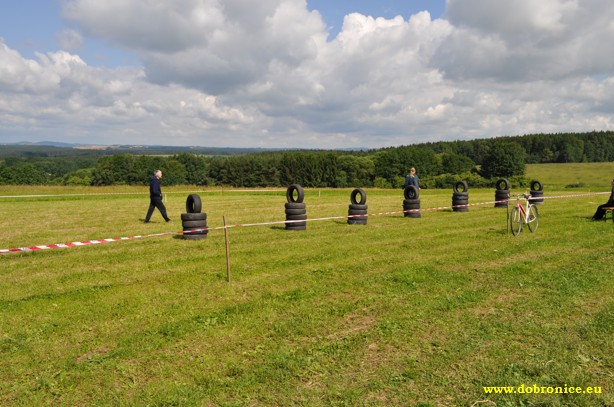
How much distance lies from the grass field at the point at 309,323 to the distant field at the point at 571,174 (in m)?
72.3

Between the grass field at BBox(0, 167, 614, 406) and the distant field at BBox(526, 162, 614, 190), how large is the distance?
7235 centimetres

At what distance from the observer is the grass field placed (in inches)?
176

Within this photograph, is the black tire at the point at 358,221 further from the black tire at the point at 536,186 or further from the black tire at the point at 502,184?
the black tire at the point at 536,186

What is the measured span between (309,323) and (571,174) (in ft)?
309

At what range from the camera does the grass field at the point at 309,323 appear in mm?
4480

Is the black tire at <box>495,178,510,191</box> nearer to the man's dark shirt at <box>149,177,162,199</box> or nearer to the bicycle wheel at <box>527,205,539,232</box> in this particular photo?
the bicycle wheel at <box>527,205,539,232</box>

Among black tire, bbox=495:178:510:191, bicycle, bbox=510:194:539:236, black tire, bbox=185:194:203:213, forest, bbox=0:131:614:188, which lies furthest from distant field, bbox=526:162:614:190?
black tire, bbox=185:194:203:213

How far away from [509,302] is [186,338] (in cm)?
512

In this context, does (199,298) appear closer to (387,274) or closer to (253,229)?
(387,274)

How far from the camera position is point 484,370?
4.75 metres

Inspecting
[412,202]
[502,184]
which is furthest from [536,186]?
[412,202]

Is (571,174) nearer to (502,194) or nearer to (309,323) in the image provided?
(502,194)

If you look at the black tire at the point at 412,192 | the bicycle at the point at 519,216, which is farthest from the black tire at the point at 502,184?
the bicycle at the point at 519,216

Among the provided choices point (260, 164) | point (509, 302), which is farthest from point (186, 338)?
point (260, 164)
